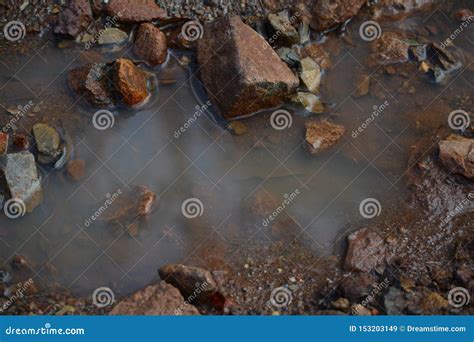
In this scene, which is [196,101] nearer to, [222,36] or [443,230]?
[222,36]

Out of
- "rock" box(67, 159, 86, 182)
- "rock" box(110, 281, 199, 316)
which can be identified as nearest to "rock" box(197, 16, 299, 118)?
"rock" box(67, 159, 86, 182)

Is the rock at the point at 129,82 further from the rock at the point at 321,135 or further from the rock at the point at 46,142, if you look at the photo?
the rock at the point at 321,135

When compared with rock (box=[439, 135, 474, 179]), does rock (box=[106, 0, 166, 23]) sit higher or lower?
higher

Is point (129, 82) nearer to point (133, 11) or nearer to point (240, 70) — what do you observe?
point (133, 11)

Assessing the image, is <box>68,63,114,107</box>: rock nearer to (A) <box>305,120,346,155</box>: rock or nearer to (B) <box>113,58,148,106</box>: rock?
(B) <box>113,58,148,106</box>: rock

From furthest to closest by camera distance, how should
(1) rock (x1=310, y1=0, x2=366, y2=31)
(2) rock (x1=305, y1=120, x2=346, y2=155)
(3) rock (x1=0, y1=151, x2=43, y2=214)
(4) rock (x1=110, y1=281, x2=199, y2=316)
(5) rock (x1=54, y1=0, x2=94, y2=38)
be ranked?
(1) rock (x1=310, y1=0, x2=366, y2=31), (5) rock (x1=54, y1=0, x2=94, y2=38), (2) rock (x1=305, y1=120, x2=346, y2=155), (3) rock (x1=0, y1=151, x2=43, y2=214), (4) rock (x1=110, y1=281, x2=199, y2=316)
